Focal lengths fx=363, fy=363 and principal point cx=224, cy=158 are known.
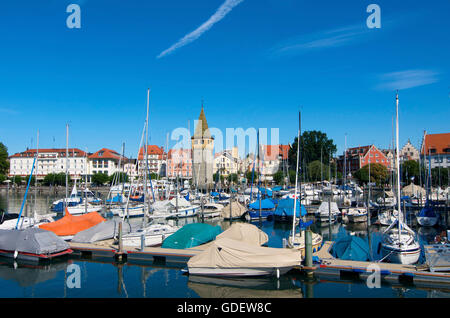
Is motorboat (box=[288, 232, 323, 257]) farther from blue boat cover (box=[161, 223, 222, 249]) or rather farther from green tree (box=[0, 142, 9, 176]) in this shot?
green tree (box=[0, 142, 9, 176])

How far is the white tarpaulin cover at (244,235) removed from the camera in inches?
915

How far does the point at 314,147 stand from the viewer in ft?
355

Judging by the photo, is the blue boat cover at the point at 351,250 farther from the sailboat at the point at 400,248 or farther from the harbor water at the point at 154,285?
the harbor water at the point at 154,285

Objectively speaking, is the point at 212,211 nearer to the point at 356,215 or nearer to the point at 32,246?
the point at 356,215

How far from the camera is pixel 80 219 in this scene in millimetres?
29156

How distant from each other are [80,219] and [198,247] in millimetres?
11794

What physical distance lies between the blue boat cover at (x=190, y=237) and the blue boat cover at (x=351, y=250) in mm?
7975

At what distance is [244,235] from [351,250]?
261 inches

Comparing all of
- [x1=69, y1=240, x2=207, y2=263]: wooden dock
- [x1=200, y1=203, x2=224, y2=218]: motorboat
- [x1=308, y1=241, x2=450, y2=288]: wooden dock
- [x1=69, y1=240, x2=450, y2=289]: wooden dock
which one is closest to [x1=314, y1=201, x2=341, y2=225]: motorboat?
[x1=200, y1=203, x2=224, y2=218]: motorboat

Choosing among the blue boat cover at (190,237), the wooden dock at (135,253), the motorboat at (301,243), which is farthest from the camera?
the blue boat cover at (190,237)

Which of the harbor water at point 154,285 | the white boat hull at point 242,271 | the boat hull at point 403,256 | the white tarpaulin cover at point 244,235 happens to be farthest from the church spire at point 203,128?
the white boat hull at point 242,271

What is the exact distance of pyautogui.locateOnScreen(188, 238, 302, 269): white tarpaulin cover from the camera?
17.8m

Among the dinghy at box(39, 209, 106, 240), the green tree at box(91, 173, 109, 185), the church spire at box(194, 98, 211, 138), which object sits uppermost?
the church spire at box(194, 98, 211, 138)

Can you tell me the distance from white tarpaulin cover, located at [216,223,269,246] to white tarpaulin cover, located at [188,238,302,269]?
4512 mm
